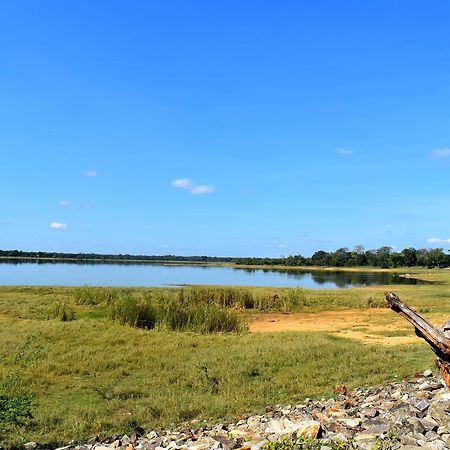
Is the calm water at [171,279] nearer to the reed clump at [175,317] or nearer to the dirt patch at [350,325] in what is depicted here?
the dirt patch at [350,325]

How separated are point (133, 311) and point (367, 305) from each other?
21634 millimetres

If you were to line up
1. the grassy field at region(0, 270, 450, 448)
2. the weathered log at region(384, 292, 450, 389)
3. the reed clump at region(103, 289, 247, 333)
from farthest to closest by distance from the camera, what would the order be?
the reed clump at region(103, 289, 247, 333) → the grassy field at region(0, 270, 450, 448) → the weathered log at region(384, 292, 450, 389)

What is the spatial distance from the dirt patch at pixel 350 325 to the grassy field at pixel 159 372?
2.98 metres

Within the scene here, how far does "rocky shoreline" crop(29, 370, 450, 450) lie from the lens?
6059 millimetres

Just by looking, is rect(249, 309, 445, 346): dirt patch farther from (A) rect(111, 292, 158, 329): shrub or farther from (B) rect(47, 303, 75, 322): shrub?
(B) rect(47, 303, 75, 322): shrub

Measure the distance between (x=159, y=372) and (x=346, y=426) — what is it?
27.2 ft

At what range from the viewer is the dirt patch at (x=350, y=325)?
20.6 m

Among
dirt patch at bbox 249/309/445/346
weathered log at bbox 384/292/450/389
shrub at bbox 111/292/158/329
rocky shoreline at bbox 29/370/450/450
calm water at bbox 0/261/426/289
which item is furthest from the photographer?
calm water at bbox 0/261/426/289

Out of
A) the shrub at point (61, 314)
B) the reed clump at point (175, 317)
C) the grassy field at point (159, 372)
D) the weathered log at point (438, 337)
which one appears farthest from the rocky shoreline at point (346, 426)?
the shrub at point (61, 314)

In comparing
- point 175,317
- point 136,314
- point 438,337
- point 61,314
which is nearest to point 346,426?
point 438,337

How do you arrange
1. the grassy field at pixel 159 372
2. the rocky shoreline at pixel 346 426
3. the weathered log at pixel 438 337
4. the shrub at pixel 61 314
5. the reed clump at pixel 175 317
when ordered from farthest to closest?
1. the shrub at pixel 61 314
2. the reed clump at pixel 175 317
3. the grassy field at pixel 159 372
4. the weathered log at pixel 438 337
5. the rocky shoreline at pixel 346 426

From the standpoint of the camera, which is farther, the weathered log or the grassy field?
the grassy field

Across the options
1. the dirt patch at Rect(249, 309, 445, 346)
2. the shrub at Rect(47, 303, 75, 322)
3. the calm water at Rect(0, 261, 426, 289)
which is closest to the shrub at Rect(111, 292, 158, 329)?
the shrub at Rect(47, 303, 75, 322)

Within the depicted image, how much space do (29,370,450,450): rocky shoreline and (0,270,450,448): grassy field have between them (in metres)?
0.94
